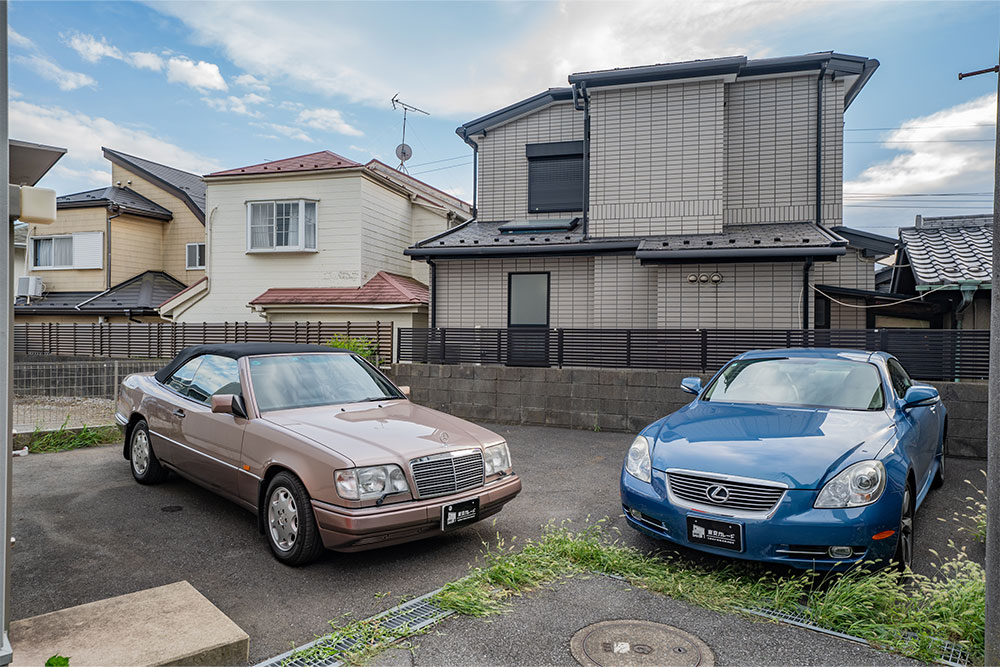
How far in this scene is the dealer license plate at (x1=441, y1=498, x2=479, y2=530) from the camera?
404 centimetres

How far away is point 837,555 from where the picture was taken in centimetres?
349

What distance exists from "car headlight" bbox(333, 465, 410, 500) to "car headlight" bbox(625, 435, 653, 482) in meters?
1.57

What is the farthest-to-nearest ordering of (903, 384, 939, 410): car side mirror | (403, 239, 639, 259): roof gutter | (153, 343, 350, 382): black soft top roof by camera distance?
(403, 239, 639, 259): roof gutter < (153, 343, 350, 382): black soft top roof < (903, 384, 939, 410): car side mirror

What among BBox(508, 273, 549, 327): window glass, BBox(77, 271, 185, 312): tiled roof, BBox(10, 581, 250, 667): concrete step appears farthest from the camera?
BBox(77, 271, 185, 312): tiled roof

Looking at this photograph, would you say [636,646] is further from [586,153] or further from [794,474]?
[586,153]

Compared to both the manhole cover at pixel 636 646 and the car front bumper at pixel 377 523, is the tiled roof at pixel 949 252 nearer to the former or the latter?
the manhole cover at pixel 636 646

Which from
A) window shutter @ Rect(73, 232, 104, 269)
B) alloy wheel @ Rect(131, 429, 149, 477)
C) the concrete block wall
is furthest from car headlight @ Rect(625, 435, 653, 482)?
window shutter @ Rect(73, 232, 104, 269)

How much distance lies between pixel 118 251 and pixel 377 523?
2139cm

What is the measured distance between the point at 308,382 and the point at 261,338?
10.7m

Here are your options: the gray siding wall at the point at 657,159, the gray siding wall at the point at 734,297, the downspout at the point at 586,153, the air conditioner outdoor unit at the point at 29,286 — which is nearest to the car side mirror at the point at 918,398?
the gray siding wall at the point at 734,297

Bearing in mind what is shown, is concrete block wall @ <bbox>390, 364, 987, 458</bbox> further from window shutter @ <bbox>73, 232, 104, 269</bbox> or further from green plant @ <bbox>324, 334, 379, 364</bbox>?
window shutter @ <bbox>73, 232, 104, 269</bbox>

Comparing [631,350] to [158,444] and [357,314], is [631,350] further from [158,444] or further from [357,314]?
[357,314]

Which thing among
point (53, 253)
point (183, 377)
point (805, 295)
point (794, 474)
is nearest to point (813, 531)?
point (794, 474)

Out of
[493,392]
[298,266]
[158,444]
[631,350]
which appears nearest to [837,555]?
[158,444]
